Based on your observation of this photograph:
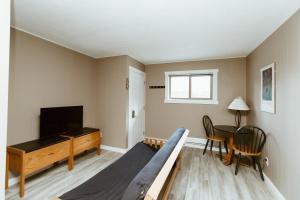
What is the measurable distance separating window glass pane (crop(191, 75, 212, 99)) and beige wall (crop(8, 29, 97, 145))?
113 inches

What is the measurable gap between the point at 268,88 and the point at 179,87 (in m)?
2.18

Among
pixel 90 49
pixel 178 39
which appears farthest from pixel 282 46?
pixel 90 49

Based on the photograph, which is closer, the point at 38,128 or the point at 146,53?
the point at 38,128

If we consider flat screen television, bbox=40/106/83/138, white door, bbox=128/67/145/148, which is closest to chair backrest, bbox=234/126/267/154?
white door, bbox=128/67/145/148

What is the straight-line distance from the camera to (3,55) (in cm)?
68

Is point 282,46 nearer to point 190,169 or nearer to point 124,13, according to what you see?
point 124,13

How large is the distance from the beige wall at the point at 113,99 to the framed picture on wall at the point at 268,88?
2.67 metres

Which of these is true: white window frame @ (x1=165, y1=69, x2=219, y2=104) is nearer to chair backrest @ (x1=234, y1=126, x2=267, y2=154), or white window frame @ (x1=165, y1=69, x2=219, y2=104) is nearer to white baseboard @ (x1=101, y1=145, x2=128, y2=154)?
chair backrest @ (x1=234, y1=126, x2=267, y2=154)

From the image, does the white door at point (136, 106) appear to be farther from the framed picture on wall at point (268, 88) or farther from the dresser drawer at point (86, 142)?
the framed picture on wall at point (268, 88)

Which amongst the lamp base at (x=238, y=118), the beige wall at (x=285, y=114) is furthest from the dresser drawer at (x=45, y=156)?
the lamp base at (x=238, y=118)

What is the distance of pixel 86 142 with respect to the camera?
2.97 m

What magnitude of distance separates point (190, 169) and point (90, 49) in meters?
3.15

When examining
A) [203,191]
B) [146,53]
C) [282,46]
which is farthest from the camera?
[146,53]

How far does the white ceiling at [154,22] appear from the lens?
5.42ft
